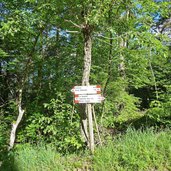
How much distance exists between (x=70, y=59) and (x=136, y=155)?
269 centimetres

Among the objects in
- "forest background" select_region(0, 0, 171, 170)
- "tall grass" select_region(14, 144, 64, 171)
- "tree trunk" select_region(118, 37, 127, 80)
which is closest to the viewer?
"tall grass" select_region(14, 144, 64, 171)

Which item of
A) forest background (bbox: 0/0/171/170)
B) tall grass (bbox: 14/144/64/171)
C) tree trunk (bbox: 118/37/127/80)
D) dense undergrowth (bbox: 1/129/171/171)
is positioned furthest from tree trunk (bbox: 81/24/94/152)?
tree trunk (bbox: 118/37/127/80)

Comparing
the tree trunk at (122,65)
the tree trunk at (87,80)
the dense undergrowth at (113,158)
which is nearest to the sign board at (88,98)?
the tree trunk at (87,80)

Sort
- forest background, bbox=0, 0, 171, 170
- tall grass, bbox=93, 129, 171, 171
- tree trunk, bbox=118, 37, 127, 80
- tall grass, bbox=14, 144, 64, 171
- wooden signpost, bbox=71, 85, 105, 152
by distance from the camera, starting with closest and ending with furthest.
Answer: tall grass, bbox=93, 129, 171, 171
tall grass, bbox=14, 144, 64, 171
wooden signpost, bbox=71, 85, 105, 152
forest background, bbox=0, 0, 171, 170
tree trunk, bbox=118, 37, 127, 80

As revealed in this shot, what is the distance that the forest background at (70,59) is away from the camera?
4164 mm

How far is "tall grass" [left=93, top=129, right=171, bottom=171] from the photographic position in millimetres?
3580

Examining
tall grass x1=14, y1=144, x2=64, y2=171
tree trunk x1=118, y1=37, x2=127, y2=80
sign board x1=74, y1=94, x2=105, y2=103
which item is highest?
A: tree trunk x1=118, y1=37, x2=127, y2=80

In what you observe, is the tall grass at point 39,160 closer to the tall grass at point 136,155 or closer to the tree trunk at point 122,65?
the tall grass at point 136,155

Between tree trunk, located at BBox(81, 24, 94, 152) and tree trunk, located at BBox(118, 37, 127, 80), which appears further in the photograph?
tree trunk, located at BBox(118, 37, 127, 80)

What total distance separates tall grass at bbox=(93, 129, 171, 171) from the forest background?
2.06 feet

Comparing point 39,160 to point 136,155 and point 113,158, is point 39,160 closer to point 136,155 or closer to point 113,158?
point 113,158

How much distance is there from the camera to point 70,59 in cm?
562

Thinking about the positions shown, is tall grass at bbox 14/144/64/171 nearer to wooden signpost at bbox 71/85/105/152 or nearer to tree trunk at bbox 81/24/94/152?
tree trunk at bbox 81/24/94/152

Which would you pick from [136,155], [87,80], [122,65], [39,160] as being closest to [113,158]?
[136,155]
